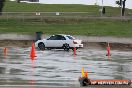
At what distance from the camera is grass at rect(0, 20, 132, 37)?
64.1 metres

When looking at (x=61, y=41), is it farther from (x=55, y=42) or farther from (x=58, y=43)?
(x=55, y=42)

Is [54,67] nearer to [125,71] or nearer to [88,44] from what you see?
[125,71]

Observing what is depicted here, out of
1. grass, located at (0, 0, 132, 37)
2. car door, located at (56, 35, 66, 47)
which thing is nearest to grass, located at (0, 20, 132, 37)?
grass, located at (0, 0, 132, 37)

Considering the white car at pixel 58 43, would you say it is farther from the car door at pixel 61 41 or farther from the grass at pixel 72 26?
the grass at pixel 72 26

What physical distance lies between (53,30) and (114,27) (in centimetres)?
933

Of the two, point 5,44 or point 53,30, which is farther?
point 53,30

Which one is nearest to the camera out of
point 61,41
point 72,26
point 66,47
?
point 66,47

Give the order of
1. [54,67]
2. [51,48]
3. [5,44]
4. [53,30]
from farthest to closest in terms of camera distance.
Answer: [53,30]
[5,44]
[51,48]
[54,67]

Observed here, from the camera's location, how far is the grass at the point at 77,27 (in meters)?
64.1

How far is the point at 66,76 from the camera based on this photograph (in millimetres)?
21531

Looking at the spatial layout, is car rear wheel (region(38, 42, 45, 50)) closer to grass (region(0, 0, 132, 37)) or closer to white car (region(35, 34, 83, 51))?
white car (region(35, 34, 83, 51))

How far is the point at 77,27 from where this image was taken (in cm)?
7012

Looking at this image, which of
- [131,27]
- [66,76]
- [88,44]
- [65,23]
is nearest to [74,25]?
[65,23]

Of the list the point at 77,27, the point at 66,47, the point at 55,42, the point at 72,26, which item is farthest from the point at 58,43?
the point at 72,26
